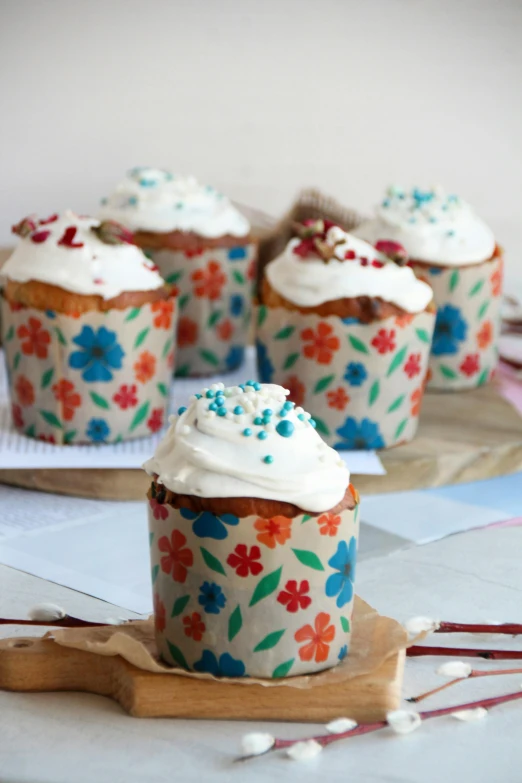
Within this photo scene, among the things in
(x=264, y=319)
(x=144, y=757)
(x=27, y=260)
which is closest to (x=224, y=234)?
(x=264, y=319)

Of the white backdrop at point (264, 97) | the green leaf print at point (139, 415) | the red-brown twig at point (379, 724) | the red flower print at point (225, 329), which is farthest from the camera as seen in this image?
the white backdrop at point (264, 97)

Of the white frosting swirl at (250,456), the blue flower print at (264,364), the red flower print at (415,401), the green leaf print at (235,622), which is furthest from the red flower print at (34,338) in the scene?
the green leaf print at (235,622)

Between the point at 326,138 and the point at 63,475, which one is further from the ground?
the point at 326,138

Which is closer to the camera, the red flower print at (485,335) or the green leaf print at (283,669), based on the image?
the green leaf print at (283,669)

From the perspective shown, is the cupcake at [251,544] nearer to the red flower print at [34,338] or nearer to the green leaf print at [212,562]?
the green leaf print at [212,562]

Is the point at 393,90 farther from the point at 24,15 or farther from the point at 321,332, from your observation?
the point at 321,332

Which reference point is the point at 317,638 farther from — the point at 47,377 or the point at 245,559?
the point at 47,377

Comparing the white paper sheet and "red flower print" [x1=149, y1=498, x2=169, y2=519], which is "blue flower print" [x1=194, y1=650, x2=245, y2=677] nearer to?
"red flower print" [x1=149, y1=498, x2=169, y2=519]
